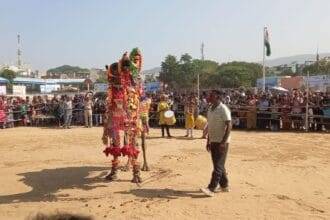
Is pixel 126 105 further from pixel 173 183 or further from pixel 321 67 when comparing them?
pixel 321 67

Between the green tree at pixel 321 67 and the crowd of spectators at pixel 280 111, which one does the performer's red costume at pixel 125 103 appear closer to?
the crowd of spectators at pixel 280 111

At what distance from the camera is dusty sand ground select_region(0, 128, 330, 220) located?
7281mm

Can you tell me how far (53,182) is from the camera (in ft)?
30.6

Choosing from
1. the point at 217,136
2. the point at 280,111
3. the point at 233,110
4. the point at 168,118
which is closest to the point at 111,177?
the point at 217,136

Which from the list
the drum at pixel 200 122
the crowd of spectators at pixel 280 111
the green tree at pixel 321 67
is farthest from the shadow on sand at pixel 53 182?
the green tree at pixel 321 67

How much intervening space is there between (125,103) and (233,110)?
11.9 meters

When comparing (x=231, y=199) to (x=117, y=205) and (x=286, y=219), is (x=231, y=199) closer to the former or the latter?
(x=286, y=219)

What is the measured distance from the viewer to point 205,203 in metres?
7.56

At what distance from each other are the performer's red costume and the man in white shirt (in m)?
1.55

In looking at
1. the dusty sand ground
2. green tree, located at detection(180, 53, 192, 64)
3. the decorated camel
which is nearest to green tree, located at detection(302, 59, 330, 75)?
green tree, located at detection(180, 53, 192, 64)

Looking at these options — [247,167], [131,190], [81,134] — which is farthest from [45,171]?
[81,134]

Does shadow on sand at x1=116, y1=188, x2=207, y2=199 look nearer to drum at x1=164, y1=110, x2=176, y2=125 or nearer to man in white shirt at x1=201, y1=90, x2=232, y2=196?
man in white shirt at x1=201, y1=90, x2=232, y2=196

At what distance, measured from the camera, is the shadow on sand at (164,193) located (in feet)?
26.3

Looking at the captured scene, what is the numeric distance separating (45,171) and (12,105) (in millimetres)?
13526
